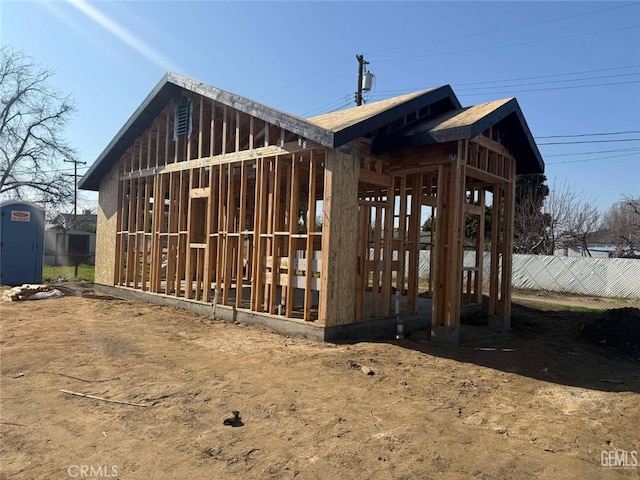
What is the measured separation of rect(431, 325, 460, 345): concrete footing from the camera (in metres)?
8.11

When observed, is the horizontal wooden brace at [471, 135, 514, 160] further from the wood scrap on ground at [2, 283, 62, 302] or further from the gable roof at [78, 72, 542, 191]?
the wood scrap on ground at [2, 283, 62, 302]

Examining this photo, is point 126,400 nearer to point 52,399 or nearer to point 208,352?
point 52,399

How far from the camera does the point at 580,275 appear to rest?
61.7 ft

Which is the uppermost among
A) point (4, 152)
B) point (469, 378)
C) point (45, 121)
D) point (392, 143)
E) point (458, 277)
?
point (45, 121)

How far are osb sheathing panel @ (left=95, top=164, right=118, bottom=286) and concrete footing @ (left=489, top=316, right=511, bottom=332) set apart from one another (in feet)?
37.1

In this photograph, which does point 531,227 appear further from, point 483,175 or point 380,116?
point 380,116

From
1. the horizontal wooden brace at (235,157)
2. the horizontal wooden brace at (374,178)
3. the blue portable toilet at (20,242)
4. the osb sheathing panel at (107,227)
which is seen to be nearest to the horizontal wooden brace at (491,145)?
the horizontal wooden brace at (374,178)

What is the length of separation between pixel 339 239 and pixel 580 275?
599 inches

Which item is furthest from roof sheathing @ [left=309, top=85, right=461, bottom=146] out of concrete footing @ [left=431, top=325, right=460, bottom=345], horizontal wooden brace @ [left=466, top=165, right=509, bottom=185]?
concrete footing @ [left=431, top=325, right=460, bottom=345]

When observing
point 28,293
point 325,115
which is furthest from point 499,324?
point 28,293

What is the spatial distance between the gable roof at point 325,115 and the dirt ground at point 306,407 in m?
3.75

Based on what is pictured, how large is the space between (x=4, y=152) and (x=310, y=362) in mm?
28877

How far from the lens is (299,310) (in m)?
10.0

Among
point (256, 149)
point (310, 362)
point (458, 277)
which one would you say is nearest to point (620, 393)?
point (458, 277)
